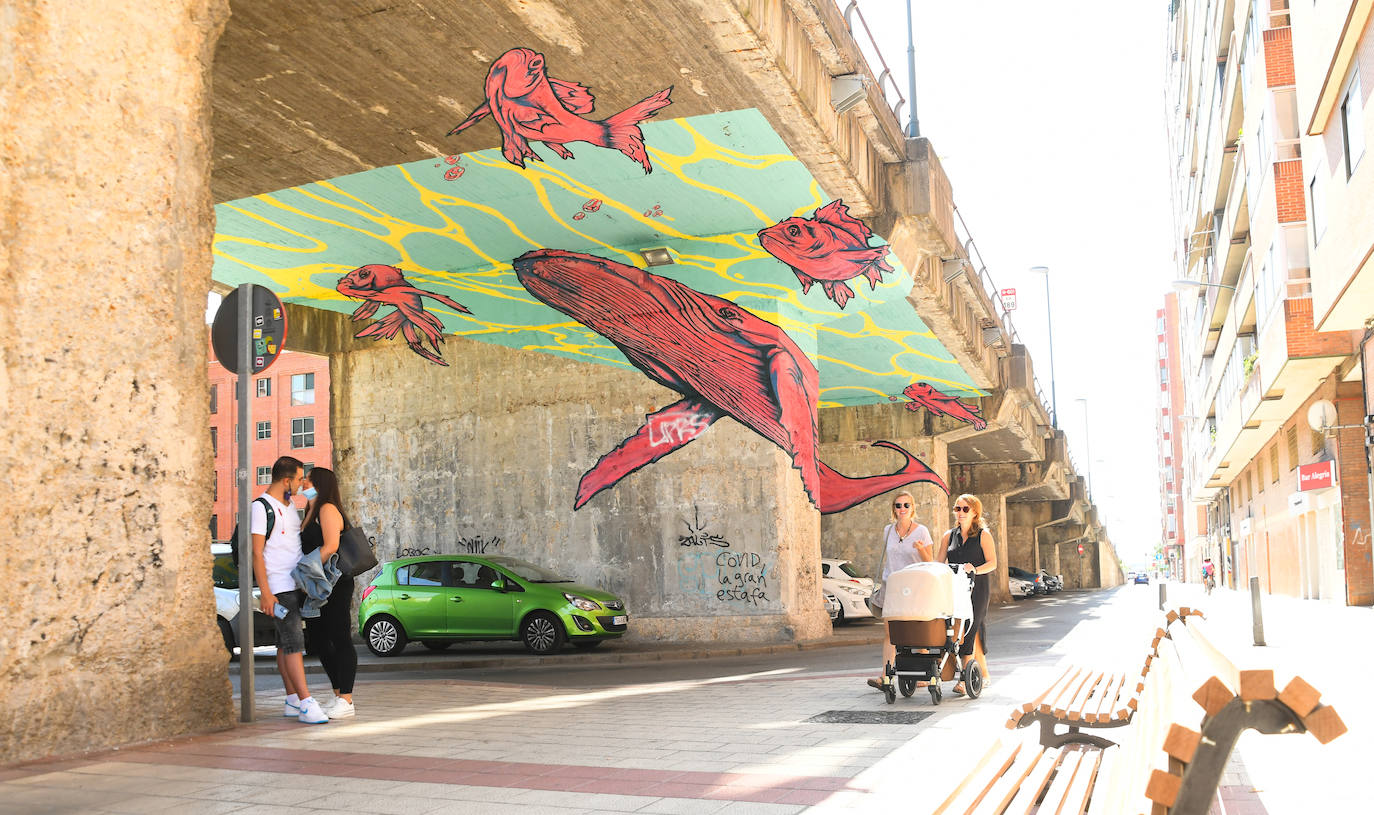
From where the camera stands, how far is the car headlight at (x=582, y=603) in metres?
16.8

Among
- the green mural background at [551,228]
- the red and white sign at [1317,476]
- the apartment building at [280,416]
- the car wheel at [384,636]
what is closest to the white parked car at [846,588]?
the green mural background at [551,228]

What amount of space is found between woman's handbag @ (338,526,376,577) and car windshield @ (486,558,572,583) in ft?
30.4

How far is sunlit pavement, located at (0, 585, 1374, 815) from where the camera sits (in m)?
4.85

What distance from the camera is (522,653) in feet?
56.4

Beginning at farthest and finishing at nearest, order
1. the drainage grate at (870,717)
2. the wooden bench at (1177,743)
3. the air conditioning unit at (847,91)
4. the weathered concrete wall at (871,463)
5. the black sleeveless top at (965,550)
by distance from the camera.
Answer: the weathered concrete wall at (871,463) < the air conditioning unit at (847,91) < the black sleeveless top at (965,550) < the drainage grate at (870,717) < the wooden bench at (1177,743)

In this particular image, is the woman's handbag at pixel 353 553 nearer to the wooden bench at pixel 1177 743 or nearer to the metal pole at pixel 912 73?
the wooden bench at pixel 1177 743

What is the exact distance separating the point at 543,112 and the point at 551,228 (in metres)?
4.77

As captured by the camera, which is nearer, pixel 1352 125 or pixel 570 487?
pixel 1352 125

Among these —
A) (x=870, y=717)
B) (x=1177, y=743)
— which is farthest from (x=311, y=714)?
(x=1177, y=743)

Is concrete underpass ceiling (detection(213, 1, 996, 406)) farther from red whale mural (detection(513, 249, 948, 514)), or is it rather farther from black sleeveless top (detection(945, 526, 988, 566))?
black sleeveless top (detection(945, 526, 988, 566))

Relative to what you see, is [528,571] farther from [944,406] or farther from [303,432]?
[303,432]

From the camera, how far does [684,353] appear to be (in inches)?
732

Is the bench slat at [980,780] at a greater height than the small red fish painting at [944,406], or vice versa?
the small red fish painting at [944,406]

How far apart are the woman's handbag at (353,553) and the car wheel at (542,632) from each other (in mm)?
8885
